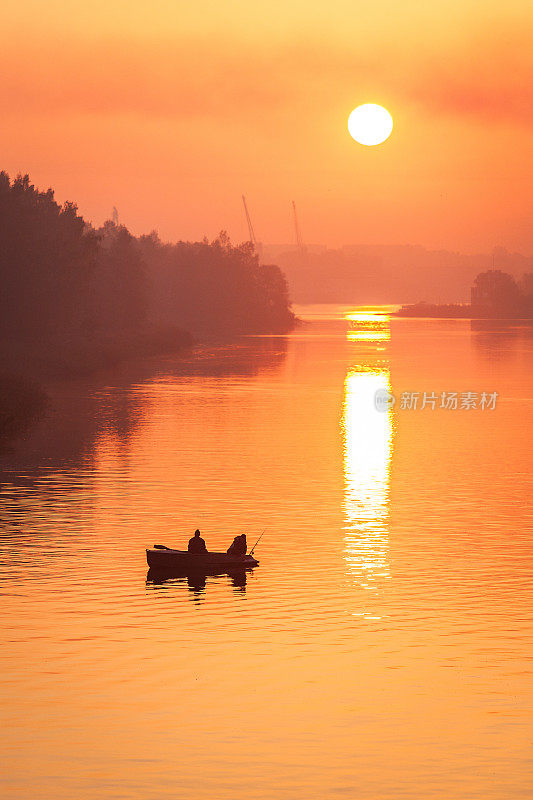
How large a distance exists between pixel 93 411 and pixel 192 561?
48.0m

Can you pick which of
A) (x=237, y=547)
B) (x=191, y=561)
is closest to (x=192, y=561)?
(x=191, y=561)

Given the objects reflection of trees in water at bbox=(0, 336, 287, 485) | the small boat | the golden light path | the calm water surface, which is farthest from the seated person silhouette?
reflection of trees in water at bbox=(0, 336, 287, 485)

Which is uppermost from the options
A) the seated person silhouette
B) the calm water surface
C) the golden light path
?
the seated person silhouette

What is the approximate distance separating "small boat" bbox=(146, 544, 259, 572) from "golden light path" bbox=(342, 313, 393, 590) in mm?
3230

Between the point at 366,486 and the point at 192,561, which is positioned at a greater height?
the point at 192,561

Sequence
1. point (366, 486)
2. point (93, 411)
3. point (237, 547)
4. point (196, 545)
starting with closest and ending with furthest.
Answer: point (196, 545), point (237, 547), point (366, 486), point (93, 411)

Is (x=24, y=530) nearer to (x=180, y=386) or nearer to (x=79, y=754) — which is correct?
(x=79, y=754)

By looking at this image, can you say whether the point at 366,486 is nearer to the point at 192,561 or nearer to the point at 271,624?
the point at 192,561

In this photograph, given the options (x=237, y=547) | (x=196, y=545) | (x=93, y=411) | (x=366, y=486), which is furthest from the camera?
(x=93, y=411)

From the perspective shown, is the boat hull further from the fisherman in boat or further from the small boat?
the fisherman in boat

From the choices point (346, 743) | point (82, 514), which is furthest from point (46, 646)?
point (82, 514)

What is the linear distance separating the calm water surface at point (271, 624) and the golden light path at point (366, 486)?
0.19 metres

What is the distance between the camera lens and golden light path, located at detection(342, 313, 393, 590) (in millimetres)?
37594

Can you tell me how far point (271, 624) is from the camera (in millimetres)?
30438
